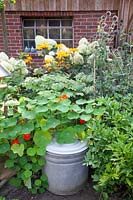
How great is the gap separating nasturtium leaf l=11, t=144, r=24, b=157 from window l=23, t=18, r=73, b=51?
311cm

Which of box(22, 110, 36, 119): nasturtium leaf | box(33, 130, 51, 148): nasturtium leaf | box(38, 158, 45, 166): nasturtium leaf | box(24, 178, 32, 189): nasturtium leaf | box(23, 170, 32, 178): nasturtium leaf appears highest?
box(22, 110, 36, 119): nasturtium leaf

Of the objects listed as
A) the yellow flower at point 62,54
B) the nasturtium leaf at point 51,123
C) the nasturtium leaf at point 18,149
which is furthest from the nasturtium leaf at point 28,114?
the yellow flower at point 62,54

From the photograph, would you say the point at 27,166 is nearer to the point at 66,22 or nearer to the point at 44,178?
the point at 44,178

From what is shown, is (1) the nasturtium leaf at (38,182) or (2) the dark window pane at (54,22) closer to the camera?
(1) the nasturtium leaf at (38,182)

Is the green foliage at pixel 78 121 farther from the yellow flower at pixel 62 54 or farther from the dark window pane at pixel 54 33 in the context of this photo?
the dark window pane at pixel 54 33

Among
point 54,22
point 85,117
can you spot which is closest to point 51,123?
point 85,117

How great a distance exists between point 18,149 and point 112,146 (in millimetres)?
700

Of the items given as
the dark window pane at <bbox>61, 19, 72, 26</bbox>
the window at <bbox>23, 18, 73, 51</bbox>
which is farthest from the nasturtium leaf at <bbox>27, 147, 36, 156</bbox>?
the dark window pane at <bbox>61, 19, 72, 26</bbox>

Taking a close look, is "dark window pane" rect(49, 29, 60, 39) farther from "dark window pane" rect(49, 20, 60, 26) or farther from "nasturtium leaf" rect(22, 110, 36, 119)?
"nasturtium leaf" rect(22, 110, 36, 119)

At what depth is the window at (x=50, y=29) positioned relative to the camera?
4.34 meters

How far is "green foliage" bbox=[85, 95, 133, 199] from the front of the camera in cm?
128

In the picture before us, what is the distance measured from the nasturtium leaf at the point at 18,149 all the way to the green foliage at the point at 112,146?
18.9 inches

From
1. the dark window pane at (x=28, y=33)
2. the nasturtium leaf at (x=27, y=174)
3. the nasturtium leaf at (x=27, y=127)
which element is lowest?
the nasturtium leaf at (x=27, y=174)

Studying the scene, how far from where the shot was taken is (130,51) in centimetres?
229
